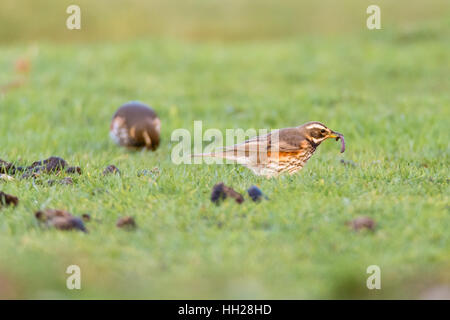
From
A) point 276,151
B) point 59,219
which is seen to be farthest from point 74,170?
point 276,151

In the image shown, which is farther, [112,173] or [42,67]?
[42,67]

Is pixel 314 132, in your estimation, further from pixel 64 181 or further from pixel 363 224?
pixel 64 181

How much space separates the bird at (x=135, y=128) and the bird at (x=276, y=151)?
293 cm

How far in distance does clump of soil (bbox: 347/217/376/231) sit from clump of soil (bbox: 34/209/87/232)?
2.27 metres

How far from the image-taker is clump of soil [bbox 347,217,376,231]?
5262 millimetres

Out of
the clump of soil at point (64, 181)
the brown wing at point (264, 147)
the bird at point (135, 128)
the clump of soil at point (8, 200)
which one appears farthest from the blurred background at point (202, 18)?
the clump of soil at point (8, 200)

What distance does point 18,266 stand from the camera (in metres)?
4.70

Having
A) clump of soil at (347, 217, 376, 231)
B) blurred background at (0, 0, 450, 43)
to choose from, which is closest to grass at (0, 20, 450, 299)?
clump of soil at (347, 217, 376, 231)

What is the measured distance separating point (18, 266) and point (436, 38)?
18.1 m

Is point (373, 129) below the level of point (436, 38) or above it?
below

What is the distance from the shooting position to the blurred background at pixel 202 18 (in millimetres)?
25719

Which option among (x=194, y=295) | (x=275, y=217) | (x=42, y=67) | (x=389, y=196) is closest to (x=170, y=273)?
(x=194, y=295)

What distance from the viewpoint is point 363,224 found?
5273mm

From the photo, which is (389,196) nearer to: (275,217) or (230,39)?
(275,217)
